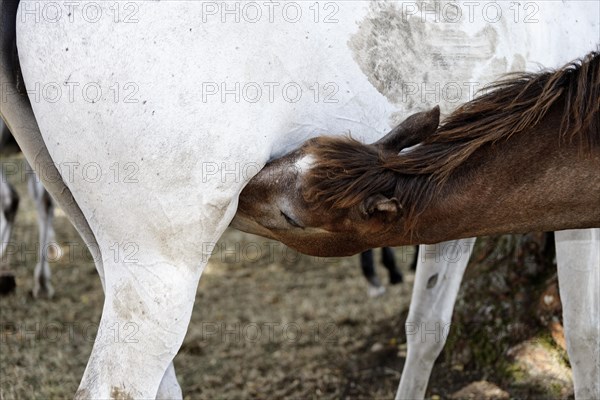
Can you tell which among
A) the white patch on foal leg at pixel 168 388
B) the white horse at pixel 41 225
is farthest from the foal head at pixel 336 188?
the white horse at pixel 41 225

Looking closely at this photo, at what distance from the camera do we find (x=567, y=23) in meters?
2.59

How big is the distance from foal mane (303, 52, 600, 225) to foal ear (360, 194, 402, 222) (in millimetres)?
20

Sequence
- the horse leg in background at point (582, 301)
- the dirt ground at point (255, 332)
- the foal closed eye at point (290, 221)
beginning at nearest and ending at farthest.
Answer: the foal closed eye at point (290, 221)
the horse leg in background at point (582, 301)
the dirt ground at point (255, 332)

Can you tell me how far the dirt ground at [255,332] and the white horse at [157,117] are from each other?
6.82 ft

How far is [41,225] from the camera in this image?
697 centimetres

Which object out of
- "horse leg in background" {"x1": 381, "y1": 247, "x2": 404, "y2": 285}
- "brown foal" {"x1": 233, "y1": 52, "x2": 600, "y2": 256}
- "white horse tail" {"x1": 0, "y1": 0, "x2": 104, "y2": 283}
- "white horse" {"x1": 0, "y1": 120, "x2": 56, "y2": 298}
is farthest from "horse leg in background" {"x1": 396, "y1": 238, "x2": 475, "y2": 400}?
"white horse" {"x1": 0, "y1": 120, "x2": 56, "y2": 298}

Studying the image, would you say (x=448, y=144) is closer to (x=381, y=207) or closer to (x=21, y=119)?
(x=381, y=207)

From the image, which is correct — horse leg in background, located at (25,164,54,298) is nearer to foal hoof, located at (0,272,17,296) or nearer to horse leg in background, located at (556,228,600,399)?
foal hoof, located at (0,272,17,296)

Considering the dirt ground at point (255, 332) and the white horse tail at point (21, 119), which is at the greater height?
the white horse tail at point (21, 119)

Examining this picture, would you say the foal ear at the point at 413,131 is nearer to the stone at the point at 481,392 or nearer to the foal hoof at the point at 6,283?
the stone at the point at 481,392

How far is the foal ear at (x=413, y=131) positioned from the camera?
2.03m

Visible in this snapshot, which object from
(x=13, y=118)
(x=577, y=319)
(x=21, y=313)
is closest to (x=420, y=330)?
(x=577, y=319)

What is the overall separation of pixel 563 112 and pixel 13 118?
1.46 metres

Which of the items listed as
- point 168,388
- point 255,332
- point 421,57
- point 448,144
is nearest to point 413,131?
point 448,144
